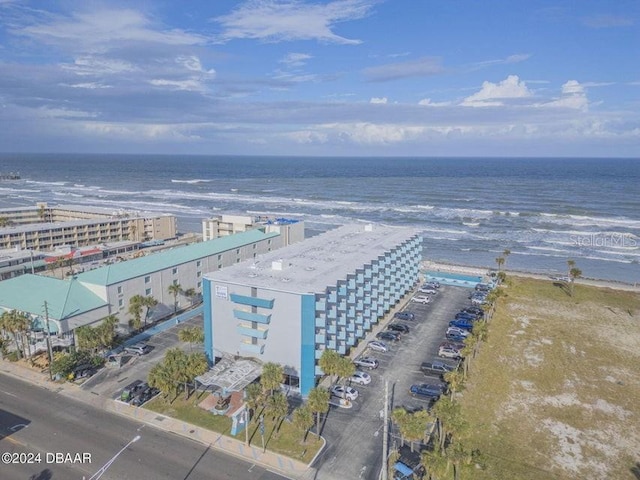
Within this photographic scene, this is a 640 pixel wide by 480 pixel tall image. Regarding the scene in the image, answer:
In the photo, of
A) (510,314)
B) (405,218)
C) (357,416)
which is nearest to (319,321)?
(357,416)

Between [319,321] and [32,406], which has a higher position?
[319,321]

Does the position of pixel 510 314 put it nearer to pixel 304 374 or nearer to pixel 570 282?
pixel 570 282

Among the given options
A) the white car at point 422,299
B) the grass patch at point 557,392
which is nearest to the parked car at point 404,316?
the white car at point 422,299

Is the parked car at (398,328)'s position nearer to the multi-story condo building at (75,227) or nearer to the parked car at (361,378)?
the parked car at (361,378)

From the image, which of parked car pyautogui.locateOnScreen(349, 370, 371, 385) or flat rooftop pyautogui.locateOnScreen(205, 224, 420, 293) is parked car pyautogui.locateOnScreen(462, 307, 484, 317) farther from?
parked car pyautogui.locateOnScreen(349, 370, 371, 385)

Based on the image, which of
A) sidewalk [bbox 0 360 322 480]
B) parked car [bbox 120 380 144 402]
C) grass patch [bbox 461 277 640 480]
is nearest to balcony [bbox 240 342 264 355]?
sidewalk [bbox 0 360 322 480]

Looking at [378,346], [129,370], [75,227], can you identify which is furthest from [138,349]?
Answer: [75,227]
